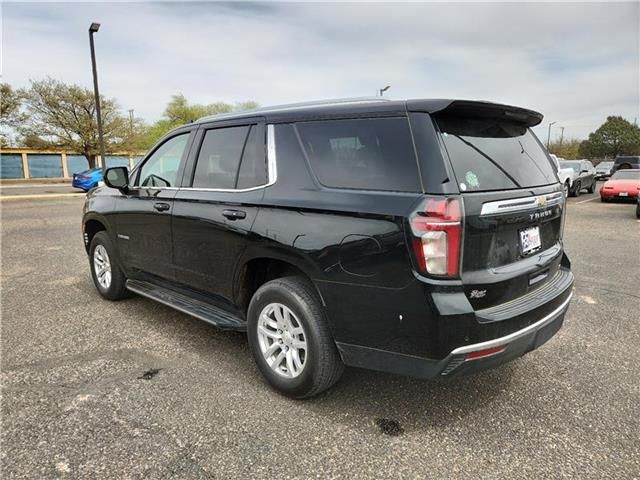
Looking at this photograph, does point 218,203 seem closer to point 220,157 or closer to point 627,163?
point 220,157

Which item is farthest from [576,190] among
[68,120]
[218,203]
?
[68,120]

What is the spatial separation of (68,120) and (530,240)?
112 ft

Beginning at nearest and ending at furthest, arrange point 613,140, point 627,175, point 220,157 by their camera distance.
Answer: point 220,157 < point 627,175 < point 613,140

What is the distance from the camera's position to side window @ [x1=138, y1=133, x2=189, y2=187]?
388cm

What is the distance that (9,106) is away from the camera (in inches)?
1147

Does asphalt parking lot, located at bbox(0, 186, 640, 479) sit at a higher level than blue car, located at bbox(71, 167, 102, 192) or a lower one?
lower

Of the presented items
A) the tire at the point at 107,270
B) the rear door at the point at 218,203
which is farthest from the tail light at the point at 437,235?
the tire at the point at 107,270

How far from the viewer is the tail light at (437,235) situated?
221cm

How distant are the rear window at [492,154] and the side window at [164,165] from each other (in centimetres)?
234

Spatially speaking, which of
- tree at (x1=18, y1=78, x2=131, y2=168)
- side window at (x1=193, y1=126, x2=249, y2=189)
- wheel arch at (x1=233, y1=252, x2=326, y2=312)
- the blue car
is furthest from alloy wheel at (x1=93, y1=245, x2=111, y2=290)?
tree at (x1=18, y1=78, x2=131, y2=168)

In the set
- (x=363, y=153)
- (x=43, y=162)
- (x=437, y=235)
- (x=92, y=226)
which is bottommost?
(x=92, y=226)

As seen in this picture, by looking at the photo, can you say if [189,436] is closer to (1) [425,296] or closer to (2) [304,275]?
(2) [304,275]

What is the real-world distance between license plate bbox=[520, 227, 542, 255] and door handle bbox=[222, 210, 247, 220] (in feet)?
5.73

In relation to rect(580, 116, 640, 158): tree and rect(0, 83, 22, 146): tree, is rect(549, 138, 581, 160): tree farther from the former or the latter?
rect(0, 83, 22, 146): tree
